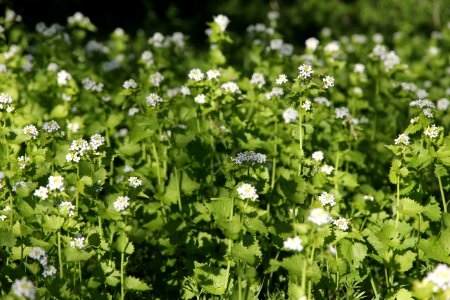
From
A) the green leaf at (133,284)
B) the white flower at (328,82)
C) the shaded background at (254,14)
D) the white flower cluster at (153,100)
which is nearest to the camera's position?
the green leaf at (133,284)

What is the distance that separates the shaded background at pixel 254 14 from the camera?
9758mm

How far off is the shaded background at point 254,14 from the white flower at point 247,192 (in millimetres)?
6986

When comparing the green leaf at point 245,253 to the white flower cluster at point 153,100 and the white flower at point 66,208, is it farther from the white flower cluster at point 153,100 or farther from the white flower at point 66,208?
the white flower cluster at point 153,100

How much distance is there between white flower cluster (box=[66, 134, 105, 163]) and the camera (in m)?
2.80

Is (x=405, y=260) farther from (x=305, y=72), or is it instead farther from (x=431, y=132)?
(x=305, y=72)

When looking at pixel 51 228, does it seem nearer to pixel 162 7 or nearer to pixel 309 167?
pixel 309 167

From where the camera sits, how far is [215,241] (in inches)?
130

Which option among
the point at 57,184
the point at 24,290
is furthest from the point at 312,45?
the point at 24,290

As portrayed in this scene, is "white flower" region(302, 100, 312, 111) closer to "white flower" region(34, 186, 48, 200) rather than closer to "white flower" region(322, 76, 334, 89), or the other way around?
"white flower" region(322, 76, 334, 89)

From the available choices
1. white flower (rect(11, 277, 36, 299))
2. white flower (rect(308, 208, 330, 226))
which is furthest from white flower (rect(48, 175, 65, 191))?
white flower (rect(308, 208, 330, 226))

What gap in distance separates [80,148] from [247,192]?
2.79 ft

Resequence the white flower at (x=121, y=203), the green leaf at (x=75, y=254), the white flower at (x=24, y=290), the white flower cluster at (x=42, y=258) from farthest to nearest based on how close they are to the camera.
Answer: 1. the white flower at (x=121, y=203)
2. the green leaf at (x=75, y=254)
3. the white flower cluster at (x=42, y=258)
4. the white flower at (x=24, y=290)

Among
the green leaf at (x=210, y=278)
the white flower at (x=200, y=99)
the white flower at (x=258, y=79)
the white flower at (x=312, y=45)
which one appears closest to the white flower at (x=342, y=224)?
the green leaf at (x=210, y=278)

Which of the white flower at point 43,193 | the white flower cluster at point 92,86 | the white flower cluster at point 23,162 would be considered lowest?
the white flower at point 43,193
